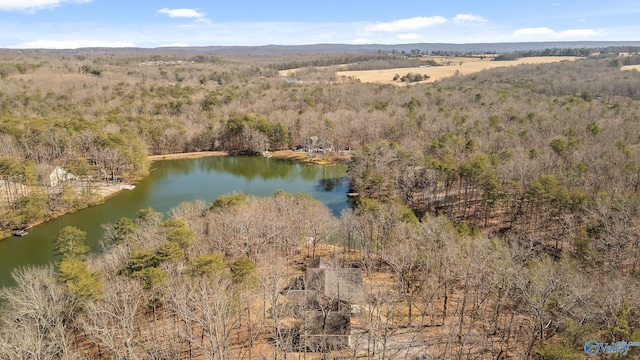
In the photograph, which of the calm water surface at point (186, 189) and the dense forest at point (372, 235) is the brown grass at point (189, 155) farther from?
the dense forest at point (372, 235)

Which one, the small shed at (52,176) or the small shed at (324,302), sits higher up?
the small shed at (52,176)

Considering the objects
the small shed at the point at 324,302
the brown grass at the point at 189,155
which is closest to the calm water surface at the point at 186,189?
the brown grass at the point at 189,155

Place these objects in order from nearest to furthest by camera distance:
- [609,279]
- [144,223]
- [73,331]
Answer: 1. [73,331]
2. [609,279]
3. [144,223]

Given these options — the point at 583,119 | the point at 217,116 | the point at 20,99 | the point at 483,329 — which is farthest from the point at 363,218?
the point at 20,99

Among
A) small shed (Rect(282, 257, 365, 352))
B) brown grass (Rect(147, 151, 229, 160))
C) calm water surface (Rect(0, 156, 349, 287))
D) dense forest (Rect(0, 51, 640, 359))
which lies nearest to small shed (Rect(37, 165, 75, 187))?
dense forest (Rect(0, 51, 640, 359))

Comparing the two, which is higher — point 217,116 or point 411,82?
point 411,82

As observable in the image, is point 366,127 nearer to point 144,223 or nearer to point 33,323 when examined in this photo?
point 144,223

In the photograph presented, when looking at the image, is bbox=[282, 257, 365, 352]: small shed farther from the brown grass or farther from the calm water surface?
the brown grass
